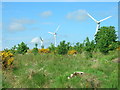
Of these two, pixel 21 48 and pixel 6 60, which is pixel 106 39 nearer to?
pixel 6 60

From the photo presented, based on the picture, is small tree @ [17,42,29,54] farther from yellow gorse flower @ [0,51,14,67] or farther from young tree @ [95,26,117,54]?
yellow gorse flower @ [0,51,14,67]

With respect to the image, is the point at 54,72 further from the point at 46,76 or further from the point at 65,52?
the point at 65,52

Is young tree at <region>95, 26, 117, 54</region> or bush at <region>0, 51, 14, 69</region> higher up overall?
young tree at <region>95, 26, 117, 54</region>

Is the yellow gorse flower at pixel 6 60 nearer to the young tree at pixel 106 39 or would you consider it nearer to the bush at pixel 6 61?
the bush at pixel 6 61

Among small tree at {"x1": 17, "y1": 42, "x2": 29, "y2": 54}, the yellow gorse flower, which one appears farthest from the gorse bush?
the yellow gorse flower

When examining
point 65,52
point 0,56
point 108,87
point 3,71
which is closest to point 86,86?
point 108,87

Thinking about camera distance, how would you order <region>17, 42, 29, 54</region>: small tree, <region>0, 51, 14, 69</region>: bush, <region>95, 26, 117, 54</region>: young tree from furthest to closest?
<region>17, 42, 29, 54</region>: small tree, <region>95, 26, 117, 54</region>: young tree, <region>0, 51, 14, 69</region>: bush

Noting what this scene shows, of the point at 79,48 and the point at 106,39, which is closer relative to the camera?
the point at 106,39

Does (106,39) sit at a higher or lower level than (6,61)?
higher

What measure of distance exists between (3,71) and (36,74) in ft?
8.42

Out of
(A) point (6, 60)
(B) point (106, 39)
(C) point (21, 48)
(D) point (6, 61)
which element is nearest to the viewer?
(D) point (6, 61)

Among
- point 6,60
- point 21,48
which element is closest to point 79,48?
point 21,48

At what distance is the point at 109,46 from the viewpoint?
17172 millimetres

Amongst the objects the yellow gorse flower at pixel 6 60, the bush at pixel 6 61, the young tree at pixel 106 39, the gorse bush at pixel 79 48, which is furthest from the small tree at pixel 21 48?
the bush at pixel 6 61
